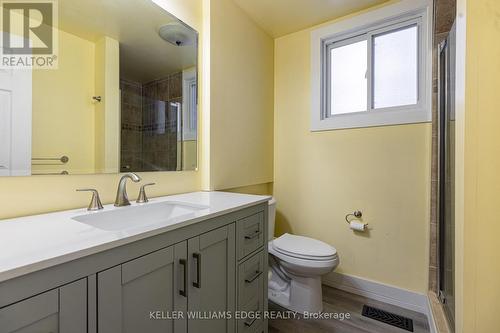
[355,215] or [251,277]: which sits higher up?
[355,215]

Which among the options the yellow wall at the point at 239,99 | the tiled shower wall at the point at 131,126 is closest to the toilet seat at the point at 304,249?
the yellow wall at the point at 239,99

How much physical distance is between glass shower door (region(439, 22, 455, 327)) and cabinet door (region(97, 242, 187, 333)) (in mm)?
1372

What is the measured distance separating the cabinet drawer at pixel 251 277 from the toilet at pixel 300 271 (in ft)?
1.09

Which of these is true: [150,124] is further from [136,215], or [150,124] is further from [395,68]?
→ [395,68]

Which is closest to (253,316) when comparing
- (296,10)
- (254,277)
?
(254,277)

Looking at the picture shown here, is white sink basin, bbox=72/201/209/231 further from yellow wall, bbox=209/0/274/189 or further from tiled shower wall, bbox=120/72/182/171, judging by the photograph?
yellow wall, bbox=209/0/274/189

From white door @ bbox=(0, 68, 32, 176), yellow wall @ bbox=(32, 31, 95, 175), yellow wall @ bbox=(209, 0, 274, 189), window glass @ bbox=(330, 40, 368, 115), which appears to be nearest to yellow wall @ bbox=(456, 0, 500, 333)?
window glass @ bbox=(330, 40, 368, 115)

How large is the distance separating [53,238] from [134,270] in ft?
0.77

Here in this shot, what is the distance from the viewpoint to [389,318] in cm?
163

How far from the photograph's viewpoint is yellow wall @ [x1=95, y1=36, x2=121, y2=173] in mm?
1160

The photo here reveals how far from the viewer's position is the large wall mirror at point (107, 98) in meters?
0.94

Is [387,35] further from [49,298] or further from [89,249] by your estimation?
[49,298]

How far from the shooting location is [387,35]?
192cm

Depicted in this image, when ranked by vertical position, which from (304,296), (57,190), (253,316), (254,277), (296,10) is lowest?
(304,296)
